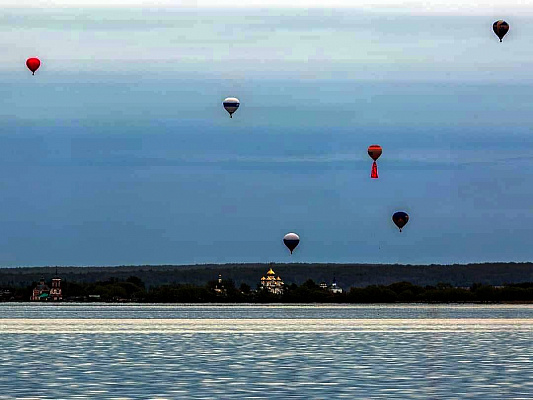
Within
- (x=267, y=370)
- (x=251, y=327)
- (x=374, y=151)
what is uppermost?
(x=374, y=151)

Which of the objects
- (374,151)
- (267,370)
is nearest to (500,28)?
(374,151)

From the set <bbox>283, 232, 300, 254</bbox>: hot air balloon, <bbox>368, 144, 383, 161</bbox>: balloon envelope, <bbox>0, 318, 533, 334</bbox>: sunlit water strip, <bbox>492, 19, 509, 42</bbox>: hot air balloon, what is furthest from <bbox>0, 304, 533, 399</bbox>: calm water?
<bbox>283, 232, 300, 254</bbox>: hot air balloon

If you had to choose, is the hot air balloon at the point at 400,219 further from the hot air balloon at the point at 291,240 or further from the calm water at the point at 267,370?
the calm water at the point at 267,370

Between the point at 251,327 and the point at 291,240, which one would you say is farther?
the point at 291,240

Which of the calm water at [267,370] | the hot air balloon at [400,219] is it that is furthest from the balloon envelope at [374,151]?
the calm water at [267,370]

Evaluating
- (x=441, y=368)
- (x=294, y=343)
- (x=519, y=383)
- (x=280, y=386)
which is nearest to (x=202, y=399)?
(x=280, y=386)

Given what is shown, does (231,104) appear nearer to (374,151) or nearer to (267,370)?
(374,151)
